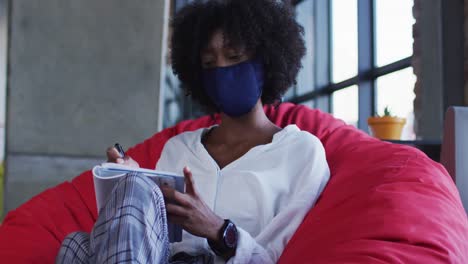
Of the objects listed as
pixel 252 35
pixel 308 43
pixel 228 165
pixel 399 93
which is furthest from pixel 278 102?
pixel 308 43

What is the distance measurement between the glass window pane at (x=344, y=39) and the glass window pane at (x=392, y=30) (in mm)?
208

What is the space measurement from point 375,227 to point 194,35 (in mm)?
810

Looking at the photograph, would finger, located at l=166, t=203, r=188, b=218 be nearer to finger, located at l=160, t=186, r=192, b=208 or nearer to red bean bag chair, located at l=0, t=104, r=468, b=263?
finger, located at l=160, t=186, r=192, b=208

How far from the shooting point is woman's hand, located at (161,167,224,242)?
1.21 m

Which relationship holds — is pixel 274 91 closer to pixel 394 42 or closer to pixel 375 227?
pixel 375 227

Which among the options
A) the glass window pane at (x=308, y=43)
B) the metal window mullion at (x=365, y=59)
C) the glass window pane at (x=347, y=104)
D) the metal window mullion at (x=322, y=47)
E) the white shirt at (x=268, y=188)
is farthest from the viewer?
the glass window pane at (x=308, y=43)

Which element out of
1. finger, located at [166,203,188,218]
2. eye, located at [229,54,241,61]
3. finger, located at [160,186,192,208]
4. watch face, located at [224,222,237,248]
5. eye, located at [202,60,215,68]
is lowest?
watch face, located at [224,222,237,248]

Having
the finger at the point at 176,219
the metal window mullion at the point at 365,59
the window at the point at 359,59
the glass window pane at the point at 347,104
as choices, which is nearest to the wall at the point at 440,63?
the window at the point at 359,59

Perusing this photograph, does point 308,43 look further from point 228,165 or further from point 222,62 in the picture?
point 228,165

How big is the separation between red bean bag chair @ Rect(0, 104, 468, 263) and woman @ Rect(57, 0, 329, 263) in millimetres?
86

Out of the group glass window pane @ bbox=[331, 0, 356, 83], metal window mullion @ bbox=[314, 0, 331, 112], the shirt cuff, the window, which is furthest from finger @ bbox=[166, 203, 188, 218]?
metal window mullion @ bbox=[314, 0, 331, 112]

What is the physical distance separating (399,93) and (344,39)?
3.76 feet

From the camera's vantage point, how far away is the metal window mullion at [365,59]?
386 cm

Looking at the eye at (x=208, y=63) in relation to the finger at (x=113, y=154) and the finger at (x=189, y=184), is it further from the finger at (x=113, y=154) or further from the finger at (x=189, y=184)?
the finger at (x=189, y=184)
